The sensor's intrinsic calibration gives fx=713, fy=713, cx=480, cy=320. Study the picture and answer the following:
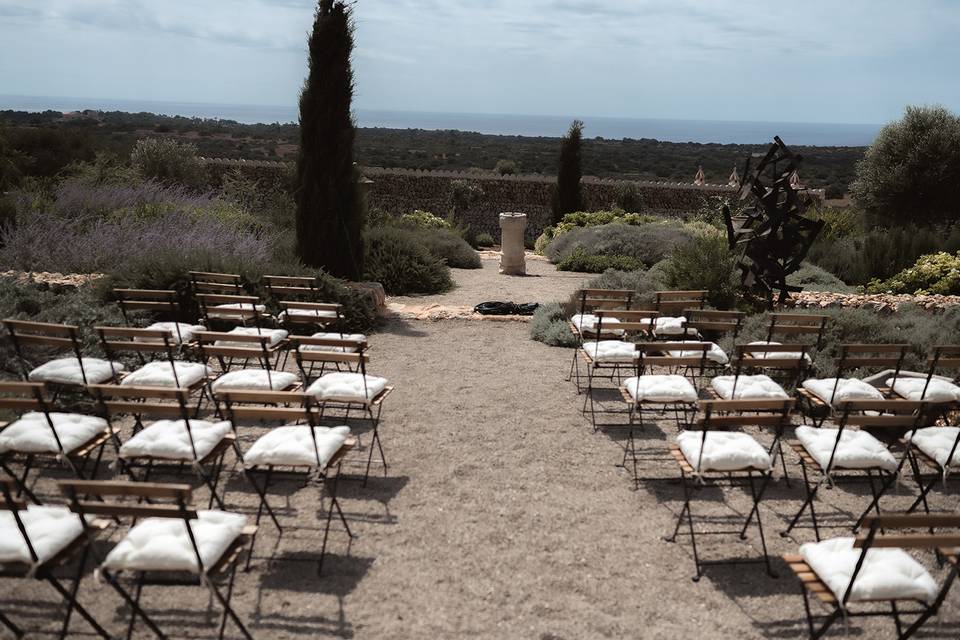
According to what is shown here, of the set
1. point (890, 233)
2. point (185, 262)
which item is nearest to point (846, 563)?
point (185, 262)

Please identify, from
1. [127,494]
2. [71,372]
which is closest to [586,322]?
[71,372]

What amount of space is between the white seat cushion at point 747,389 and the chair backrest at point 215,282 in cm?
487

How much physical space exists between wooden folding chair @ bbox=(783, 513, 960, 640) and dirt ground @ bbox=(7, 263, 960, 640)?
1.19 feet

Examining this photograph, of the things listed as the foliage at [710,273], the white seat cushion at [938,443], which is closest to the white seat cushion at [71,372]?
the white seat cushion at [938,443]

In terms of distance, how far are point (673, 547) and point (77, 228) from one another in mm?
10203

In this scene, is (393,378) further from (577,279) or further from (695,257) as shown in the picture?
(577,279)

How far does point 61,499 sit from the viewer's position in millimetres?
4336

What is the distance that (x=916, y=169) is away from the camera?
1395cm

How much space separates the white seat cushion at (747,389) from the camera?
5146 mm

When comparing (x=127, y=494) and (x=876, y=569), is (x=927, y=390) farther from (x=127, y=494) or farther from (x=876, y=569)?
(x=127, y=494)

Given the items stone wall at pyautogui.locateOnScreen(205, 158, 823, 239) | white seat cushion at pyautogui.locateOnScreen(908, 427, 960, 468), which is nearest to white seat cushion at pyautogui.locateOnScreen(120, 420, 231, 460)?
white seat cushion at pyautogui.locateOnScreen(908, 427, 960, 468)

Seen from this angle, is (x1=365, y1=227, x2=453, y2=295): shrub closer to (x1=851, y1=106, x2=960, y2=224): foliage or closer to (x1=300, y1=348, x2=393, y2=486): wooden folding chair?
(x1=300, y1=348, x2=393, y2=486): wooden folding chair

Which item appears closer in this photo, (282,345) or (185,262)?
(282,345)

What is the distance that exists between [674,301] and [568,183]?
16426 mm
